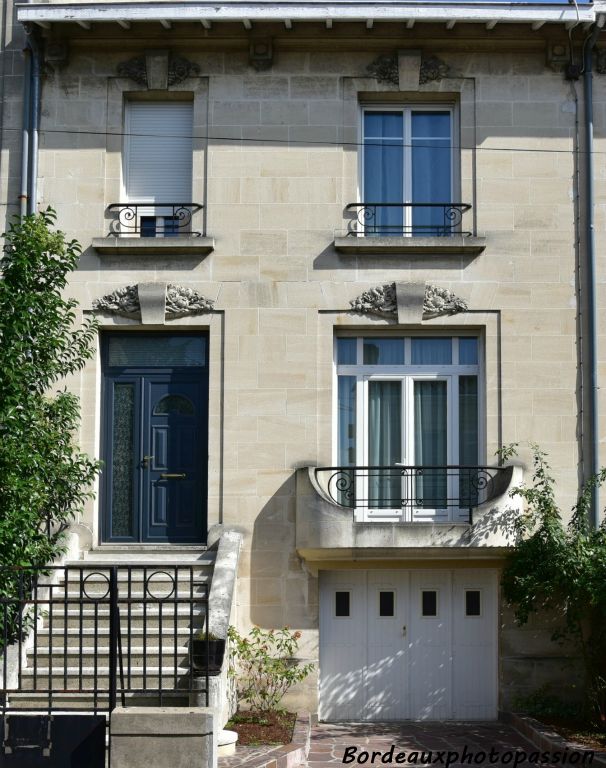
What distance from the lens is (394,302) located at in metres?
13.7

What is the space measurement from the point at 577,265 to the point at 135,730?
324 inches

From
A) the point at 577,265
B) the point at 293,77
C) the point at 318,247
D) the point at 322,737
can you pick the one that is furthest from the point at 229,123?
the point at 322,737

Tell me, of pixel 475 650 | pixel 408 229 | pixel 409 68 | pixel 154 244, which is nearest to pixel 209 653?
pixel 475 650

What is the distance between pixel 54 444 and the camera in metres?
11.6

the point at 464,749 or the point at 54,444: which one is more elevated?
the point at 54,444

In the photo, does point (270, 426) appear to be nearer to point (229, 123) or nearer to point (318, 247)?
point (318, 247)

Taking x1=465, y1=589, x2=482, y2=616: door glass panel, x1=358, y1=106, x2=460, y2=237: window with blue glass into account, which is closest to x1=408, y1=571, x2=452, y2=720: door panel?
x1=465, y1=589, x2=482, y2=616: door glass panel

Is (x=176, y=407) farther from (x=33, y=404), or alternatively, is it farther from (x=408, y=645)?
(x=408, y=645)

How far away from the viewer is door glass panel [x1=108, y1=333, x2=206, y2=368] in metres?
14.0

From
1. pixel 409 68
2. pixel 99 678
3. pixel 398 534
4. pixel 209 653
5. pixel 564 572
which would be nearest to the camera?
pixel 209 653

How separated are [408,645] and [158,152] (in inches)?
283

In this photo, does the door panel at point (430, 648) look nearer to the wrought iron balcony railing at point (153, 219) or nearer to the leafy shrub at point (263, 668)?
the leafy shrub at point (263, 668)

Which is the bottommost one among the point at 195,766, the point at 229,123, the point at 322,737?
the point at 322,737

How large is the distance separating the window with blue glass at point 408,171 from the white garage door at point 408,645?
178 inches
